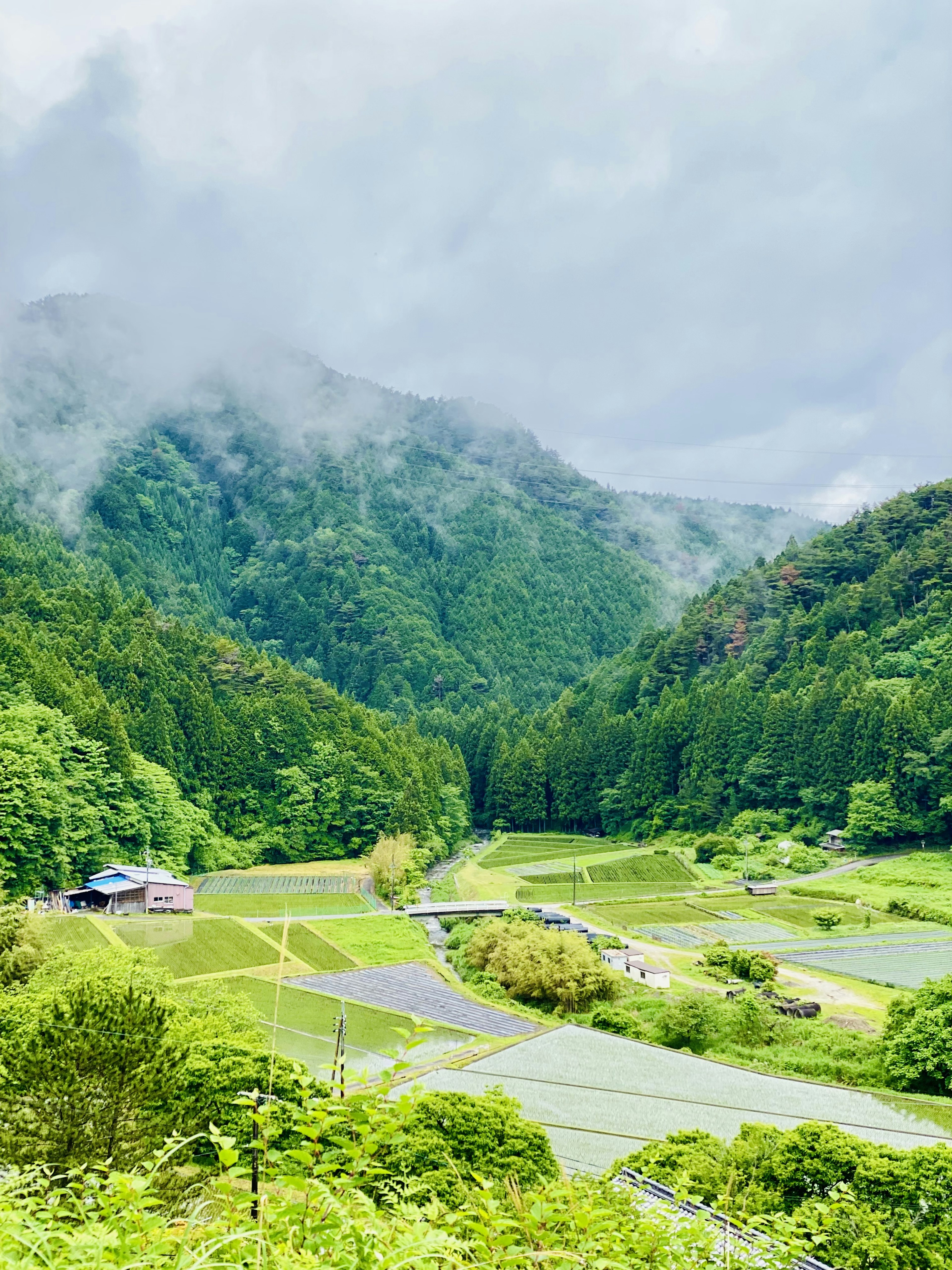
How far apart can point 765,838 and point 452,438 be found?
144 metres

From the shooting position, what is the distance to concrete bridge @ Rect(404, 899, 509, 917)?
4691cm

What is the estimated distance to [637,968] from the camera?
34.5m

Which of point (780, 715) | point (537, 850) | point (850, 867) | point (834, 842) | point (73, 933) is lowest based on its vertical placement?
point (537, 850)

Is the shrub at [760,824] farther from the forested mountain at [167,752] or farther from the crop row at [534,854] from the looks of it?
the forested mountain at [167,752]

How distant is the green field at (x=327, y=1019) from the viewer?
27.1m

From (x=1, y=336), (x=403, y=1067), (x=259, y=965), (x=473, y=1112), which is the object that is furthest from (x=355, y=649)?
(x=403, y=1067)

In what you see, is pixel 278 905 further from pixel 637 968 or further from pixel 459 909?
pixel 637 968

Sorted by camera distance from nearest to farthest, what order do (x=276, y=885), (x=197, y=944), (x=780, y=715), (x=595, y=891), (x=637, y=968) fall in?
(x=637, y=968)
(x=197, y=944)
(x=595, y=891)
(x=276, y=885)
(x=780, y=715)

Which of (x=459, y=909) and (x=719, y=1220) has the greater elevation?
(x=719, y=1220)

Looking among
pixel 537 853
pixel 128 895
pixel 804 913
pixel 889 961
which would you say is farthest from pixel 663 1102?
pixel 537 853

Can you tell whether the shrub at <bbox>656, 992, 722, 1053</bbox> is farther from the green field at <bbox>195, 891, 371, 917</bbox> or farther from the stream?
the green field at <bbox>195, 891, 371, 917</bbox>

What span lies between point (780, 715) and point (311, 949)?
42796 mm

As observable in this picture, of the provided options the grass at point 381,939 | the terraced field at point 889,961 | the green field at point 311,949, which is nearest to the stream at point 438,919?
the grass at point 381,939

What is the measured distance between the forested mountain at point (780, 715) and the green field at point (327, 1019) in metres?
39.3
